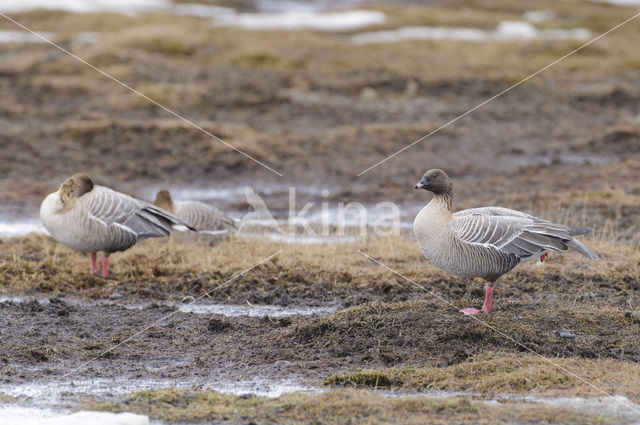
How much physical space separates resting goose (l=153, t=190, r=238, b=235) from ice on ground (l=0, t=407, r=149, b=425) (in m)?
6.55

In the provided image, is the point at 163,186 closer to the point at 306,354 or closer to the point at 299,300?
the point at 299,300

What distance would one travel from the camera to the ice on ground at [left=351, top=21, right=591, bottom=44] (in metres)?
44.0

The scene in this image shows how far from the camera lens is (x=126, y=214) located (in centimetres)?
1141

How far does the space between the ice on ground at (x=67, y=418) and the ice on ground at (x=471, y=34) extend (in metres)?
37.8

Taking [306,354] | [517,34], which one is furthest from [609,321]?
[517,34]

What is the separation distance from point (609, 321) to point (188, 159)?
43.7ft

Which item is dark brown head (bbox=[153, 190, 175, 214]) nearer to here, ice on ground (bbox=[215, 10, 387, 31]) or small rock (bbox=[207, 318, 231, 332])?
small rock (bbox=[207, 318, 231, 332])

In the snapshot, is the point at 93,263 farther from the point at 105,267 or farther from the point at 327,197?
the point at 327,197

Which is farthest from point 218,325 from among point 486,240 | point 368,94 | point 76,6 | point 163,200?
point 76,6

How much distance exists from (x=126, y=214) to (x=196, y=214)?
6.94ft

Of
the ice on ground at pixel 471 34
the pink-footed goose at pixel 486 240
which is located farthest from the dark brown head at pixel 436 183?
the ice on ground at pixel 471 34

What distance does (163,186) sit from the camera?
18750mm

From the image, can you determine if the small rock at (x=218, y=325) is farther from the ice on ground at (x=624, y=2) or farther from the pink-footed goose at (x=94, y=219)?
the ice on ground at (x=624, y=2)

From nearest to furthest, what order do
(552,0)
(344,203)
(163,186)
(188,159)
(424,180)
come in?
(424,180)
(344,203)
(163,186)
(188,159)
(552,0)
